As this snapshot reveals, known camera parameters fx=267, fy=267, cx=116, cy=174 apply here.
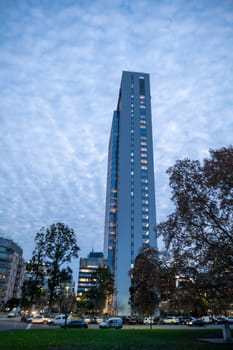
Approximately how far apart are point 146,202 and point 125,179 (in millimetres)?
13433

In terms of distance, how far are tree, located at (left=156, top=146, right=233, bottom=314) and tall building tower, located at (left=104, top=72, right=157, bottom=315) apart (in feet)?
274

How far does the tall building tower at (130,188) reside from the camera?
343 feet

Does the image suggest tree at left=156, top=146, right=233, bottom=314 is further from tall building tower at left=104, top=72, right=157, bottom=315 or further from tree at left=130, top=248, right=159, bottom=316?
tall building tower at left=104, top=72, right=157, bottom=315

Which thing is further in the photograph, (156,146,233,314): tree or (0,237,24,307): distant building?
(0,237,24,307): distant building

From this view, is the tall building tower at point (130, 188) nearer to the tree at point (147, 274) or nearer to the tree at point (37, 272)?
the tree at point (37, 272)

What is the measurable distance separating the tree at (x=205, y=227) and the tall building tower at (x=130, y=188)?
274 feet

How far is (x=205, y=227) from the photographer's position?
19750 mm

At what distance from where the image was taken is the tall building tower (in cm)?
10444

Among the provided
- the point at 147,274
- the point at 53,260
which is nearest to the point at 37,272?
the point at 53,260

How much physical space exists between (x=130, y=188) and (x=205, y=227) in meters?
95.5

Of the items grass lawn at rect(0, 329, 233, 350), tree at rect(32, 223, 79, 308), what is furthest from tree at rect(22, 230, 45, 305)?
grass lawn at rect(0, 329, 233, 350)

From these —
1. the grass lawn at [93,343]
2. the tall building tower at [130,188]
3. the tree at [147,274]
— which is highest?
the tall building tower at [130,188]

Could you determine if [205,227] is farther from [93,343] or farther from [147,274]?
[93,343]

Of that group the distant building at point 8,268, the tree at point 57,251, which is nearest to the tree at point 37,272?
the tree at point 57,251
